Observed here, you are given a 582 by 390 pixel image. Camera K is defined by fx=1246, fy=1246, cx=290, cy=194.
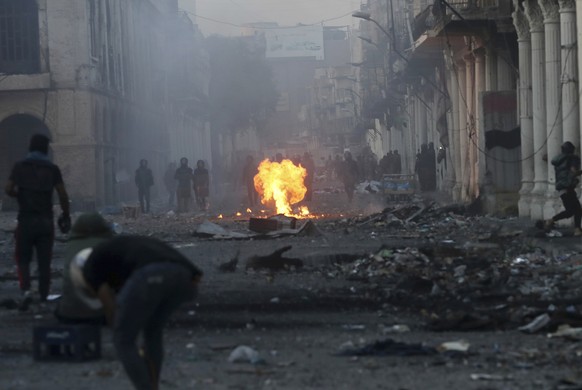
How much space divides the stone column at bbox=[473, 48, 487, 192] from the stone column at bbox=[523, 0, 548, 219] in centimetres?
295

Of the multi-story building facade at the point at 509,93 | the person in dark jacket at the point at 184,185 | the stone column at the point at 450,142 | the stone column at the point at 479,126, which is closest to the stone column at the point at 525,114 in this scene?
the multi-story building facade at the point at 509,93

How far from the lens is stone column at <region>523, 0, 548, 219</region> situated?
2473 cm

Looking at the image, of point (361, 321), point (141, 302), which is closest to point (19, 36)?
point (361, 321)

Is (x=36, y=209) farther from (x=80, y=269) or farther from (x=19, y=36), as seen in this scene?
(x=19, y=36)

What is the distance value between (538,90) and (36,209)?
14.9m

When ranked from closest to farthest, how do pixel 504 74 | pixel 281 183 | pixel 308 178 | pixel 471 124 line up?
pixel 504 74 → pixel 471 124 → pixel 281 183 → pixel 308 178

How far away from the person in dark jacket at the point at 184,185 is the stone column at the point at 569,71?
55.6 feet

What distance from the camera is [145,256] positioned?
21.5 ft

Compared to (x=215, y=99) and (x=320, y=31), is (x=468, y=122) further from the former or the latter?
(x=320, y=31)

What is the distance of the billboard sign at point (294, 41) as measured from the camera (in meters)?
152

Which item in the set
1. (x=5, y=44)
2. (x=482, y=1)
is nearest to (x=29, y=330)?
(x=482, y=1)

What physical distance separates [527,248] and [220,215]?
636 inches

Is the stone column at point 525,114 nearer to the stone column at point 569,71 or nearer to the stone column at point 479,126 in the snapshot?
the stone column at point 479,126

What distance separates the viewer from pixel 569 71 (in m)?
22.0
